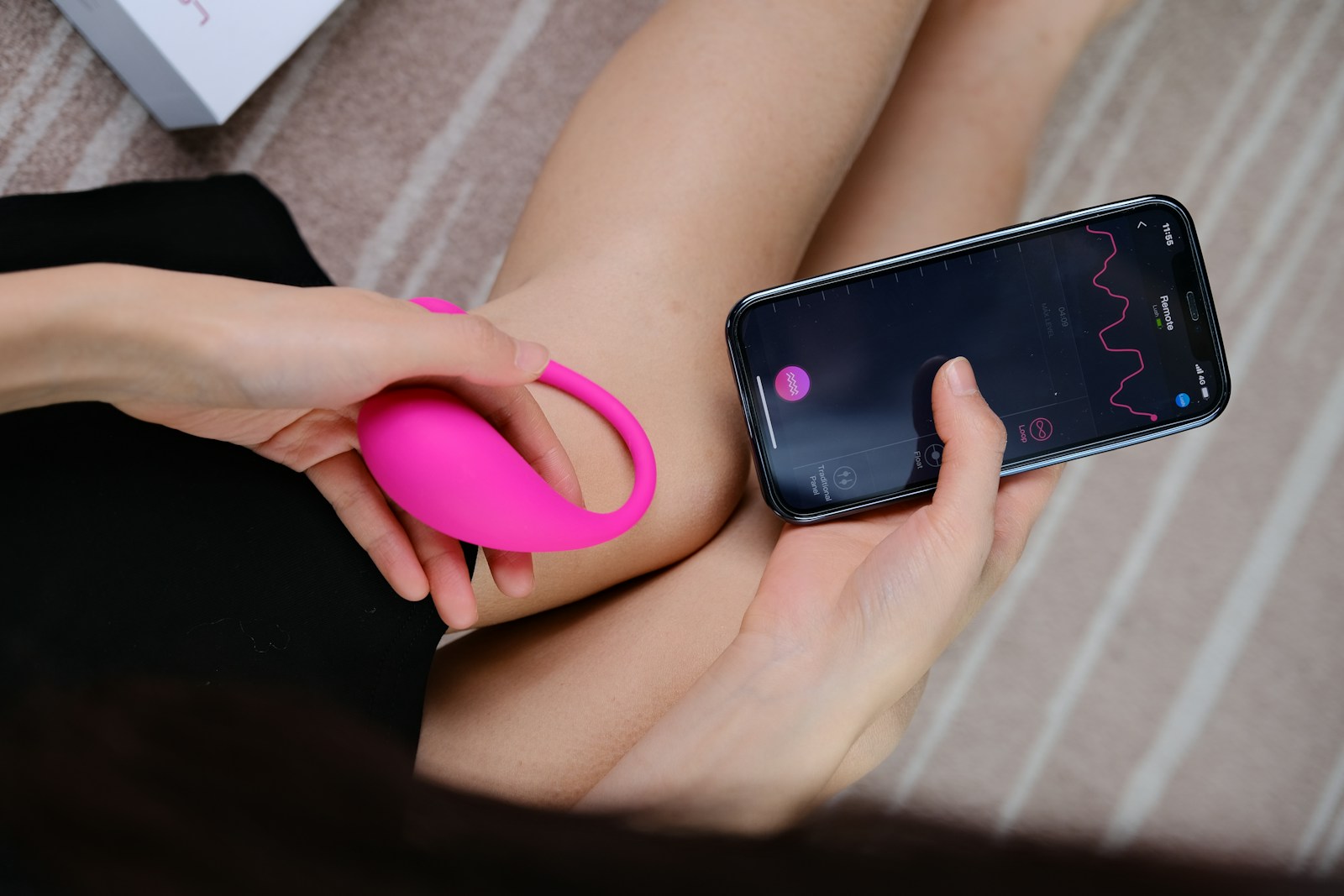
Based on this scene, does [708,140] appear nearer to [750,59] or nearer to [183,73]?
[750,59]

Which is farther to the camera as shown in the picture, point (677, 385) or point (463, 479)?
point (677, 385)

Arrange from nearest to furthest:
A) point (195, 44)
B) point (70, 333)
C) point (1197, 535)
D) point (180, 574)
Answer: point (70, 333) < point (180, 574) < point (195, 44) < point (1197, 535)

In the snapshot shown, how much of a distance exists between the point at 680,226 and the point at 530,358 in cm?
18

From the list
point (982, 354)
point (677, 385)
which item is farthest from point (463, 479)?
point (982, 354)

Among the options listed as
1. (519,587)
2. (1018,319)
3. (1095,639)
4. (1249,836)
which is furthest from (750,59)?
(1249,836)

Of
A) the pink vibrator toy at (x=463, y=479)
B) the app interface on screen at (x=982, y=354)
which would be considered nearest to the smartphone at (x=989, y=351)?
the app interface on screen at (x=982, y=354)

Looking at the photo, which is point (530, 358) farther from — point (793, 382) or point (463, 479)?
point (793, 382)

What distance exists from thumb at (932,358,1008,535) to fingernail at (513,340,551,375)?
7.7 inches

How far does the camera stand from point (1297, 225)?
0.87m

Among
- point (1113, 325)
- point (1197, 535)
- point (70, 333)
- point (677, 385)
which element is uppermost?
point (70, 333)

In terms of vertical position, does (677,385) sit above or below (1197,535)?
above

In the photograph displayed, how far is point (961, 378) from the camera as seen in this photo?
1.58 feet

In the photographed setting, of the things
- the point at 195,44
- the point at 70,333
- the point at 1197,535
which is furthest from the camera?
the point at 1197,535

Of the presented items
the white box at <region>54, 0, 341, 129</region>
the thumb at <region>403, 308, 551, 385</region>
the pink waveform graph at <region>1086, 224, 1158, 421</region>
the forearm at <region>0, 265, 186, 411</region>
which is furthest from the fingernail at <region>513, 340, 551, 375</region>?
the white box at <region>54, 0, 341, 129</region>
